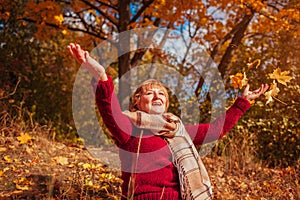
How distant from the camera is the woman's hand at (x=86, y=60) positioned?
6.10ft

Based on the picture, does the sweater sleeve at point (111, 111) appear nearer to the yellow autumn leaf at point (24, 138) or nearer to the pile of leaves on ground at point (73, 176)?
the pile of leaves on ground at point (73, 176)

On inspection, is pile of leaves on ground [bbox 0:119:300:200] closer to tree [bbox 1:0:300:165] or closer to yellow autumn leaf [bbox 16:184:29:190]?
yellow autumn leaf [bbox 16:184:29:190]

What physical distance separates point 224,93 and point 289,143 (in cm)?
120

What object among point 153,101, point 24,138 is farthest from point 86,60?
point 24,138

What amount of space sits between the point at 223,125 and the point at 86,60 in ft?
3.60

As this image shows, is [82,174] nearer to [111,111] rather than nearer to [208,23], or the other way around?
[111,111]

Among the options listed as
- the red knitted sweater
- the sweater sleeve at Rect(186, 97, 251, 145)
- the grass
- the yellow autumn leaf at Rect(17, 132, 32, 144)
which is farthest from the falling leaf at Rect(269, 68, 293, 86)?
the yellow autumn leaf at Rect(17, 132, 32, 144)

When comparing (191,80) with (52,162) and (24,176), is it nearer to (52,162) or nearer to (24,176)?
(52,162)

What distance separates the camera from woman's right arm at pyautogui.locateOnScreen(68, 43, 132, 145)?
188 centimetres

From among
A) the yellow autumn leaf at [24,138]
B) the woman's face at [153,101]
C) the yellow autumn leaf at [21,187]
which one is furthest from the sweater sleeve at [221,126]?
the yellow autumn leaf at [24,138]

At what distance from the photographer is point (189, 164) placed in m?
2.21

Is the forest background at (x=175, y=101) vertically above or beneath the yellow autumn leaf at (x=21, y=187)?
above

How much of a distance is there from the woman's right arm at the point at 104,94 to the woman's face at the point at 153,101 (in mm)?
183

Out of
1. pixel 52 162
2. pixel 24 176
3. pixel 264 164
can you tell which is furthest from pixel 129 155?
pixel 264 164
